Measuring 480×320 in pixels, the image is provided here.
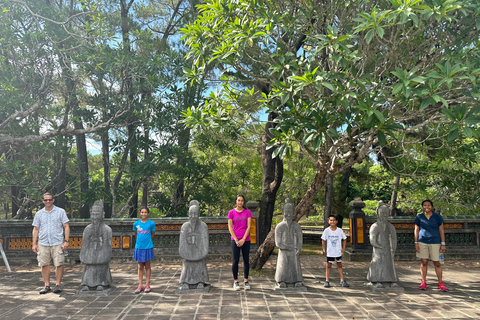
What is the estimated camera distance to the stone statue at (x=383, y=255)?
673cm

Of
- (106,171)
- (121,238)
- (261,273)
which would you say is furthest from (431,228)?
(106,171)

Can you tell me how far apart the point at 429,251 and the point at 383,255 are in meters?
0.83

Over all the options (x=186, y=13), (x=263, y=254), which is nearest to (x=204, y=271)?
(x=263, y=254)

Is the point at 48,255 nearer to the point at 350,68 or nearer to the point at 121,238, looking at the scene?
the point at 121,238

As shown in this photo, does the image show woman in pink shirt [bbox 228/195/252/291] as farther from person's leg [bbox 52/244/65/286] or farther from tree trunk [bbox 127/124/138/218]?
tree trunk [bbox 127/124/138/218]

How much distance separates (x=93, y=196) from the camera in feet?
40.2

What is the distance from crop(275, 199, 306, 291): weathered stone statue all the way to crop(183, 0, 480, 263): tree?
1140 mm

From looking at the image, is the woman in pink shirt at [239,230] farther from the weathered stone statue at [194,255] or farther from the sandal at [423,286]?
the sandal at [423,286]

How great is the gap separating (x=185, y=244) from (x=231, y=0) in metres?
4.65

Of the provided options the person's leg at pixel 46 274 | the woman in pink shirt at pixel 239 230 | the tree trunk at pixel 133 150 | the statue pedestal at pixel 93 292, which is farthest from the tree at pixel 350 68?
the tree trunk at pixel 133 150

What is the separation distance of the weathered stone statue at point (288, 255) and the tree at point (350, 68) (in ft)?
3.74

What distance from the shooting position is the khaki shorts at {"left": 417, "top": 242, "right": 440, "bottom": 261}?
660 centimetres

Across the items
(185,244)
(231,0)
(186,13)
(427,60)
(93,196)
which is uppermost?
(186,13)

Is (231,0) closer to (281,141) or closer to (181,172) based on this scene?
(281,141)
